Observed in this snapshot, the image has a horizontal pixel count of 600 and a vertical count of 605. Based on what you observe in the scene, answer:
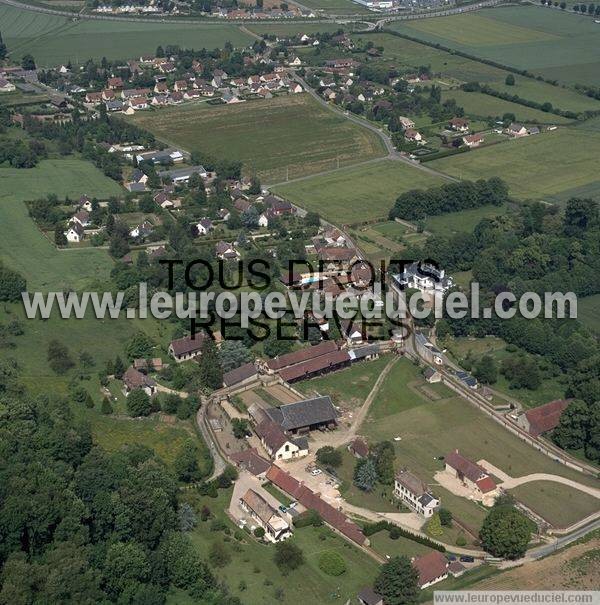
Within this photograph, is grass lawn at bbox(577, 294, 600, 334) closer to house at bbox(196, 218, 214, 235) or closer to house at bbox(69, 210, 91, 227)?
house at bbox(196, 218, 214, 235)

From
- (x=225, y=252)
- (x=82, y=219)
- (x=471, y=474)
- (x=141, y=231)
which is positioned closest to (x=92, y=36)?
(x=82, y=219)

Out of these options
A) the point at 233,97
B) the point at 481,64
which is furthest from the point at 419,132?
the point at 481,64

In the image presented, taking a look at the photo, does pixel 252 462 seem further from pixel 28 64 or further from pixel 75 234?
pixel 28 64

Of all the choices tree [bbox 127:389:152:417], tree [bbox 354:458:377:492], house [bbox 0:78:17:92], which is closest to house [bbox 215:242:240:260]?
tree [bbox 127:389:152:417]

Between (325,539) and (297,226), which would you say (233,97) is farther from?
(325,539)

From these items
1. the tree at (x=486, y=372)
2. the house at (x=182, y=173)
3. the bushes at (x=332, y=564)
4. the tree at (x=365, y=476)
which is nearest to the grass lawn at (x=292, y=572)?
the bushes at (x=332, y=564)

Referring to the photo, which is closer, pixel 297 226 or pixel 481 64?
pixel 297 226
